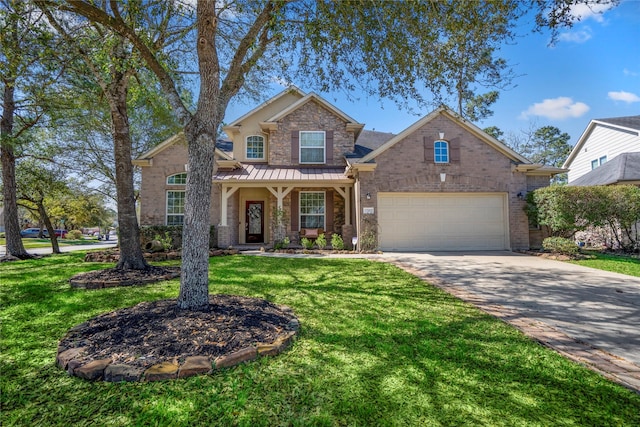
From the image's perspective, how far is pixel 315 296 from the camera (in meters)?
5.07

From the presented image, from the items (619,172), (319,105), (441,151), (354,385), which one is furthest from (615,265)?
(319,105)

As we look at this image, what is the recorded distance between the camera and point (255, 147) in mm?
15375

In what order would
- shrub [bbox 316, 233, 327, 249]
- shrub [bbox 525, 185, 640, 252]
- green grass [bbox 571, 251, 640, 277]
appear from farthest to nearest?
shrub [bbox 316, 233, 327, 249], shrub [bbox 525, 185, 640, 252], green grass [bbox 571, 251, 640, 277]

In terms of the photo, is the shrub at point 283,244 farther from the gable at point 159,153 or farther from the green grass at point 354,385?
the green grass at point 354,385

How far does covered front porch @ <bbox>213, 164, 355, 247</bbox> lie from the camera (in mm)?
12828

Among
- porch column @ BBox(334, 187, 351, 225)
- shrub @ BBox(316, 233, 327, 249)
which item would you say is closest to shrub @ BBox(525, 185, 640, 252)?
porch column @ BBox(334, 187, 351, 225)

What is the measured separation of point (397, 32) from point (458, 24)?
3.18 ft

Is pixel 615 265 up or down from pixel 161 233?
down

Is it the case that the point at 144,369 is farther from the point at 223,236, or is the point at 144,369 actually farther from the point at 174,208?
the point at 174,208

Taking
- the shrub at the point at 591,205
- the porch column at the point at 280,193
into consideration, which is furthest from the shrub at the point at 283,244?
the shrub at the point at 591,205

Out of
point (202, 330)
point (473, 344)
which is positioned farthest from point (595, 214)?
point (202, 330)

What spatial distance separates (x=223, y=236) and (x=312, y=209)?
422 cm

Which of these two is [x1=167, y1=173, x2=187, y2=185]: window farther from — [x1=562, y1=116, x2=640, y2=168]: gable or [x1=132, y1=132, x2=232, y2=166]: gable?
[x1=562, y1=116, x2=640, y2=168]: gable

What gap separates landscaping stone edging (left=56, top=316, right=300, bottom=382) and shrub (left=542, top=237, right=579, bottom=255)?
1148 centimetres
